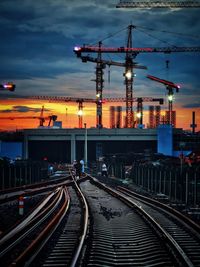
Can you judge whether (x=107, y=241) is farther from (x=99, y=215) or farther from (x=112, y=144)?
(x=112, y=144)

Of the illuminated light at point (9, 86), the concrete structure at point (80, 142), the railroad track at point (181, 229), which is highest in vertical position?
the illuminated light at point (9, 86)

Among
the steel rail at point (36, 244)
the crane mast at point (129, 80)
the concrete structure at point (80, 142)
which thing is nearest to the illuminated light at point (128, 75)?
the crane mast at point (129, 80)

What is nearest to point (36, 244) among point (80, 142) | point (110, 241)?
point (110, 241)

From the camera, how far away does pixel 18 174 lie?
33750 mm

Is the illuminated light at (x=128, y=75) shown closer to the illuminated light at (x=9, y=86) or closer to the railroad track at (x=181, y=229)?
the illuminated light at (x=9, y=86)

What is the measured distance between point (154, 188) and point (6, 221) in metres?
16.6

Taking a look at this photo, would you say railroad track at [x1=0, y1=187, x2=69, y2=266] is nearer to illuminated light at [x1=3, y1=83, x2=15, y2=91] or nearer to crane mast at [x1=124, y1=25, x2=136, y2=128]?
illuminated light at [x1=3, y1=83, x2=15, y2=91]

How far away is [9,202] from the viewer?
813 inches

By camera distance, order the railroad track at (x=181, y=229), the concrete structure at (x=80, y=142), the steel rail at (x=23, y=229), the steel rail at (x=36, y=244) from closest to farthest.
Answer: the steel rail at (x=36, y=244) → the railroad track at (x=181, y=229) → the steel rail at (x=23, y=229) → the concrete structure at (x=80, y=142)

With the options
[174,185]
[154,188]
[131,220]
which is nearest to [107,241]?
[131,220]

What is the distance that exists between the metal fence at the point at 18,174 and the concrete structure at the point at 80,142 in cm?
3717

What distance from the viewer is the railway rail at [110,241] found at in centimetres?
922

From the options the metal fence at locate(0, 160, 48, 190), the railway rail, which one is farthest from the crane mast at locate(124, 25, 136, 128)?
the railway rail

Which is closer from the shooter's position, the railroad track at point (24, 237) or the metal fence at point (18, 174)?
the railroad track at point (24, 237)
